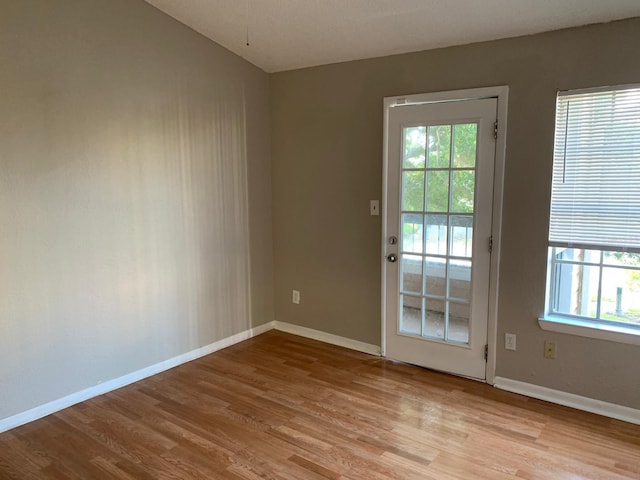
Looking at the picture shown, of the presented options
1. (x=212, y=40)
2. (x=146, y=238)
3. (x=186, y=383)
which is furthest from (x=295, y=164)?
(x=186, y=383)

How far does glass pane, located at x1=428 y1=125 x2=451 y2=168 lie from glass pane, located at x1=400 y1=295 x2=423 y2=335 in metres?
1.02

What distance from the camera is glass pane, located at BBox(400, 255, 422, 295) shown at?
3.42 meters

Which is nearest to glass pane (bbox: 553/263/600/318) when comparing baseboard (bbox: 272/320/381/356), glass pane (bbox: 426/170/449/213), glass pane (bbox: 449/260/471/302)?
glass pane (bbox: 449/260/471/302)

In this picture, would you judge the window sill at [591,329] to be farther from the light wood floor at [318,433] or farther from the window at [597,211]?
the light wood floor at [318,433]

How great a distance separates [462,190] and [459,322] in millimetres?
950

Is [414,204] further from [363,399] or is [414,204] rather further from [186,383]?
[186,383]

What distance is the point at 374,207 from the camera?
11.9 ft

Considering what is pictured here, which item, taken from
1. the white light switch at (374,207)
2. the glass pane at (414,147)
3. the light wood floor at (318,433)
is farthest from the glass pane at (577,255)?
the white light switch at (374,207)

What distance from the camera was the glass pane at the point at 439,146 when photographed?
3.19 metres

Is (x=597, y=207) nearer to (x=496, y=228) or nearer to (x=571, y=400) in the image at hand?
(x=496, y=228)

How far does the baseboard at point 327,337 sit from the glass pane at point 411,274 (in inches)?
23.9

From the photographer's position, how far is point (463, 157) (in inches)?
123

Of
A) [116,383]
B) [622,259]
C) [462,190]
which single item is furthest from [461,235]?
[116,383]

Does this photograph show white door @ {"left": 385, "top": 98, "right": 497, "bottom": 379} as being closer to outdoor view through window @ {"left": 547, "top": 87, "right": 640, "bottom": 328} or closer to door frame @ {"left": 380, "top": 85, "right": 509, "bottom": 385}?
door frame @ {"left": 380, "top": 85, "right": 509, "bottom": 385}
